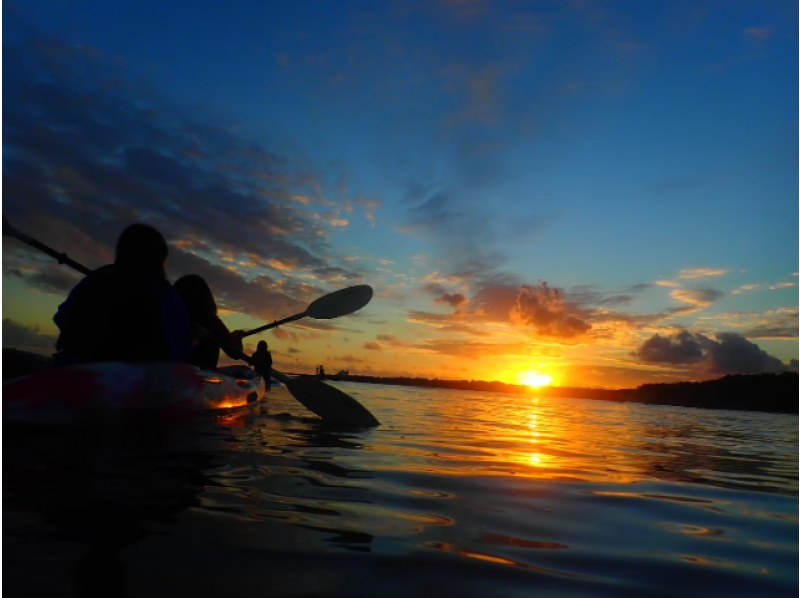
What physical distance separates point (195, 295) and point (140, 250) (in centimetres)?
229

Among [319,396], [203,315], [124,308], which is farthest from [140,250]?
[319,396]

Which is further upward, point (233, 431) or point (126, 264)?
point (126, 264)

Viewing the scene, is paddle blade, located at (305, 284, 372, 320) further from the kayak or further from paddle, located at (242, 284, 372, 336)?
the kayak

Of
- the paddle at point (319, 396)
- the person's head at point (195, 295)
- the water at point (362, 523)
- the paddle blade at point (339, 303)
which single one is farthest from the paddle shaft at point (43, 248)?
the paddle blade at point (339, 303)

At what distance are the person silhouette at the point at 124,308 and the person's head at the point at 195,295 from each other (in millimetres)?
1888

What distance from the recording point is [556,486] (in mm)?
3869

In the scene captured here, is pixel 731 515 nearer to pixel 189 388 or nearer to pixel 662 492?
pixel 662 492

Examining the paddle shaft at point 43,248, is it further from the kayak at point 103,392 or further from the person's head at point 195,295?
the kayak at point 103,392

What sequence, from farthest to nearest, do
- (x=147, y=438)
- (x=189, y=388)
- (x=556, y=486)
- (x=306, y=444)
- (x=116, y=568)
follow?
(x=189, y=388) → (x=306, y=444) → (x=147, y=438) → (x=556, y=486) → (x=116, y=568)

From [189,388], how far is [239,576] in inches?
191

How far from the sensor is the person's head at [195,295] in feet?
26.2

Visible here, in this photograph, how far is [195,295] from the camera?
802 centimetres

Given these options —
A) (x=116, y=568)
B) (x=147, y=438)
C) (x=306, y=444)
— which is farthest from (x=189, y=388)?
(x=116, y=568)

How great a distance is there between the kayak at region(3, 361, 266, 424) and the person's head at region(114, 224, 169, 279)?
1.04 meters
